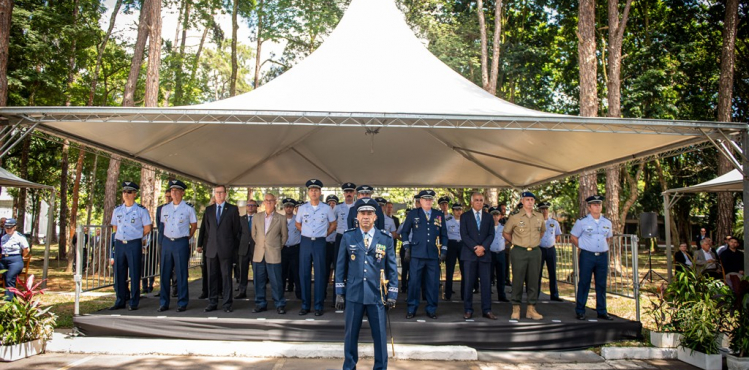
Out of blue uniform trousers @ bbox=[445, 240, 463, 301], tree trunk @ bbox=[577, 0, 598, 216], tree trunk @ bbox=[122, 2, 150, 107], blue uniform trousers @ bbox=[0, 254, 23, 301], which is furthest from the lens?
tree trunk @ bbox=[122, 2, 150, 107]

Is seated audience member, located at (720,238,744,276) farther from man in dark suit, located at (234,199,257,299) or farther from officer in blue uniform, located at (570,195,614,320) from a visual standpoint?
man in dark suit, located at (234,199,257,299)

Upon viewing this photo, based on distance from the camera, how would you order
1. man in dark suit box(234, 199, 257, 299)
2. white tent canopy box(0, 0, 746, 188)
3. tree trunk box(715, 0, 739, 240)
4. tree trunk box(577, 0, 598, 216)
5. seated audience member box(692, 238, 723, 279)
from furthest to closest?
tree trunk box(715, 0, 739, 240) < tree trunk box(577, 0, 598, 216) < seated audience member box(692, 238, 723, 279) < man in dark suit box(234, 199, 257, 299) < white tent canopy box(0, 0, 746, 188)

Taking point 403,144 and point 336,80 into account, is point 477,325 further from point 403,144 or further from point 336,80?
point 403,144

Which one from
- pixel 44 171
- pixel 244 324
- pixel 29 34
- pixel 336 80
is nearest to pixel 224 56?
pixel 44 171

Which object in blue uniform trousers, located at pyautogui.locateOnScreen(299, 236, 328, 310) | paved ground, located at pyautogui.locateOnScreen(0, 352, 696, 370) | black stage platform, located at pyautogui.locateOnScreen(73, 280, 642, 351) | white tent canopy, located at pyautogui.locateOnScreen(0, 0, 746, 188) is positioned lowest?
paved ground, located at pyautogui.locateOnScreen(0, 352, 696, 370)

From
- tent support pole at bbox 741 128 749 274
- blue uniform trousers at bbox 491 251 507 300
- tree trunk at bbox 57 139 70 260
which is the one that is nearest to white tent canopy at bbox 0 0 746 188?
tent support pole at bbox 741 128 749 274

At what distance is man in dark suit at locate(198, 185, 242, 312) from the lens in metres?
6.66

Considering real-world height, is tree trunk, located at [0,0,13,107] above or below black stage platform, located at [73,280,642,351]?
above

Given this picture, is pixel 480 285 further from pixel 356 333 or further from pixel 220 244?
pixel 220 244

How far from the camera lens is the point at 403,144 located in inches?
391

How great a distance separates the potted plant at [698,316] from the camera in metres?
5.50

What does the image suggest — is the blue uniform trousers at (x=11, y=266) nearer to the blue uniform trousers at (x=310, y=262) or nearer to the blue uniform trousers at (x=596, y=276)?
the blue uniform trousers at (x=310, y=262)

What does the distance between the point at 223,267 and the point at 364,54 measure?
4221 millimetres

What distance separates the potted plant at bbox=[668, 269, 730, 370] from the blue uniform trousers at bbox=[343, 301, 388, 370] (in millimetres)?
3612
